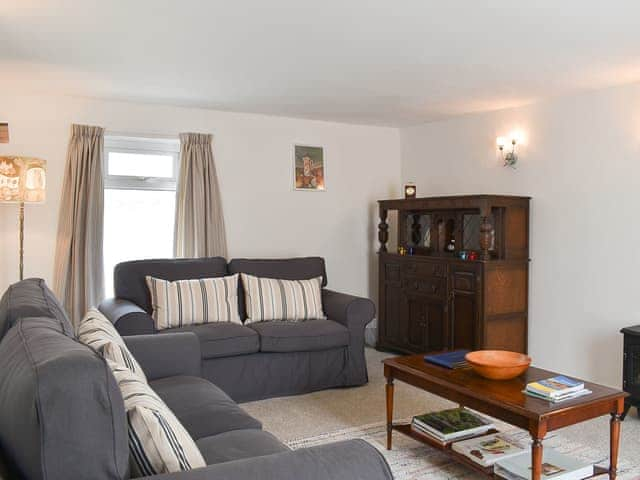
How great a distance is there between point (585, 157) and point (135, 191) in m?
3.66

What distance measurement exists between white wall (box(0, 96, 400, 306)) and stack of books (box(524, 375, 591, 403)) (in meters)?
3.19

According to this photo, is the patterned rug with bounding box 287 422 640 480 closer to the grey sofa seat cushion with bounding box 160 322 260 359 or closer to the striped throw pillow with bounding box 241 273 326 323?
the grey sofa seat cushion with bounding box 160 322 260 359

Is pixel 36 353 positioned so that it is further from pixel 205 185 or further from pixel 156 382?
pixel 205 185

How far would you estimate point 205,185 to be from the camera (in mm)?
5035

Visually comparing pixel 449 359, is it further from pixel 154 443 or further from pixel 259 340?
pixel 154 443

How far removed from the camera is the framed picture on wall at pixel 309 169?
556cm

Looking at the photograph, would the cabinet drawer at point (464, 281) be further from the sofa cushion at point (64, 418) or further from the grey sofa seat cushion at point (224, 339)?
the sofa cushion at point (64, 418)

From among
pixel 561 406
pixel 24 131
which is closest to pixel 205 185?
pixel 24 131

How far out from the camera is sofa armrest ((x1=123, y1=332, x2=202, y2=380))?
9.62ft

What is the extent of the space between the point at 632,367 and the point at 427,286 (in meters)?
1.77

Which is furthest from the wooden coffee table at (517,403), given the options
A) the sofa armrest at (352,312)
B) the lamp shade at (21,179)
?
the lamp shade at (21,179)

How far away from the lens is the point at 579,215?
4.41 metres

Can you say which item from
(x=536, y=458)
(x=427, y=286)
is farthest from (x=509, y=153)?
(x=536, y=458)

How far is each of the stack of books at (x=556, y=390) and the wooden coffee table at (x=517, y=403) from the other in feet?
0.11
